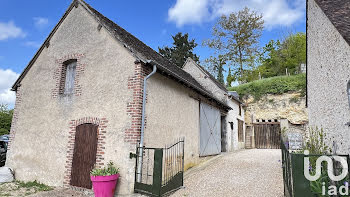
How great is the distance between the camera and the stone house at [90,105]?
562 centimetres

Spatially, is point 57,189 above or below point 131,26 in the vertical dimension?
below

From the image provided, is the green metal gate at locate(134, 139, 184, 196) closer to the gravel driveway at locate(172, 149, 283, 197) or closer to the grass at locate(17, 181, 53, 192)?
the gravel driveway at locate(172, 149, 283, 197)

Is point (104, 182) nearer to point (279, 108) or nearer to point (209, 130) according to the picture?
point (209, 130)

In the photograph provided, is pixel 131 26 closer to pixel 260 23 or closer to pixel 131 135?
pixel 131 135

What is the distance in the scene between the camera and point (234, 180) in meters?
6.16

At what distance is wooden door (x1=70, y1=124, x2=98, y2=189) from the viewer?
5.81 metres

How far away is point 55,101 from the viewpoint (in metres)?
7.06

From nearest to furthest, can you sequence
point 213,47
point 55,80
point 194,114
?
point 55,80 → point 194,114 → point 213,47

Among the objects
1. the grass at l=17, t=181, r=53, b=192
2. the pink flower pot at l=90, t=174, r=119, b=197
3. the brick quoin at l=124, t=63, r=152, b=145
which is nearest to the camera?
the pink flower pot at l=90, t=174, r=119, b=197

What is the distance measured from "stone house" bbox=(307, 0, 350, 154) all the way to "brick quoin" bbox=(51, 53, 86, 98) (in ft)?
23.0

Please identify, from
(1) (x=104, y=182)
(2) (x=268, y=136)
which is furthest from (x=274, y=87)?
(1) (x=104, y=182)

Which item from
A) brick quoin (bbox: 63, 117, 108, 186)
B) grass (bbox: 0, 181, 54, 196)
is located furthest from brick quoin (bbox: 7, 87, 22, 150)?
brick quoin (bbox: 63, 117, 108, 186)

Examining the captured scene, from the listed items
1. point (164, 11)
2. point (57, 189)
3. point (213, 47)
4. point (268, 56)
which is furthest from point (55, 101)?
point (268, 56)

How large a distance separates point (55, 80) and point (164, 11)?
6.68 metres
